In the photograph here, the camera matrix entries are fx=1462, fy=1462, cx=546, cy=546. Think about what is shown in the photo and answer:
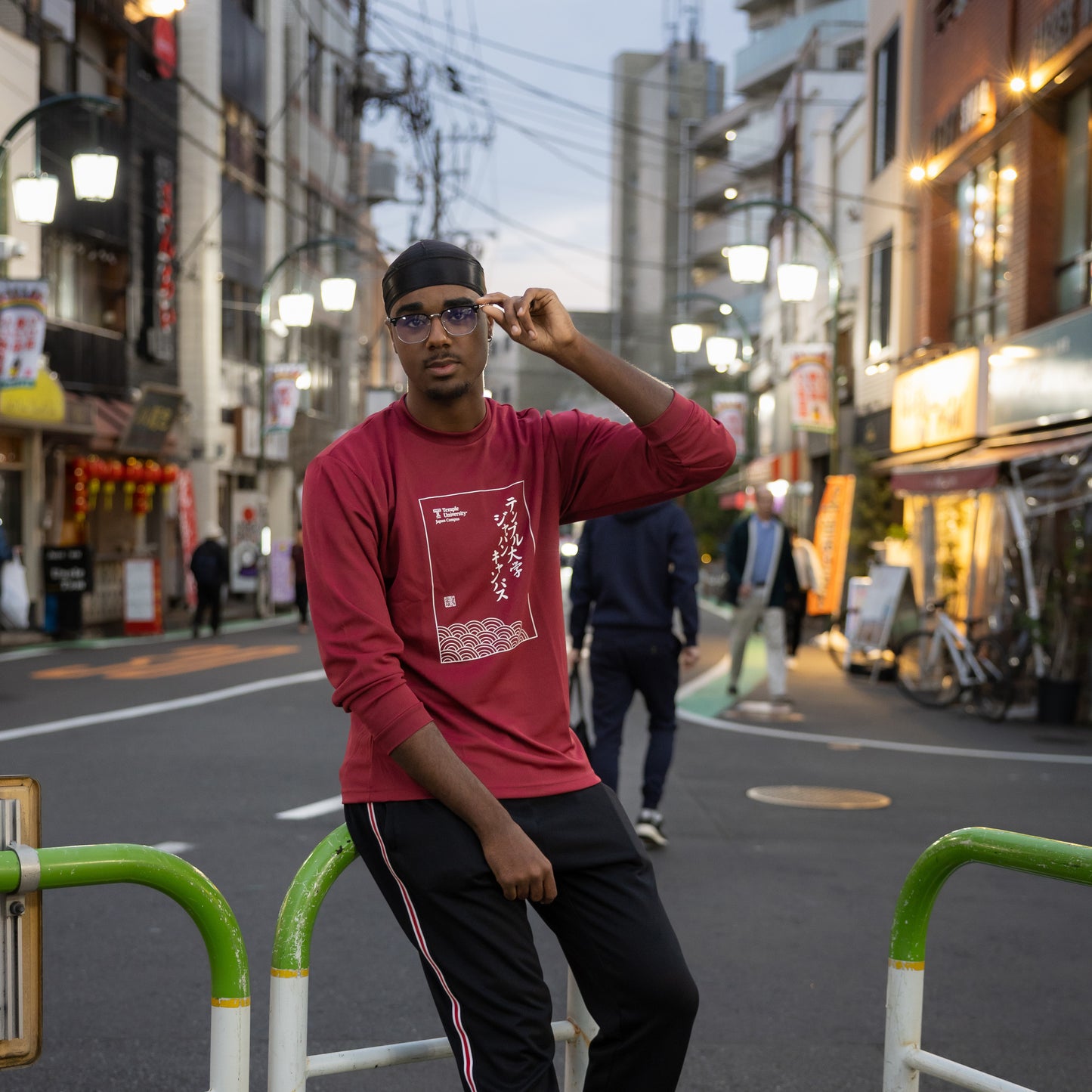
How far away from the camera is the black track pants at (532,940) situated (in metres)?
2.58

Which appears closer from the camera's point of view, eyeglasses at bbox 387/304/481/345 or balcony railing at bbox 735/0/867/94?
eyeglasses at bbox 387/304/481/345

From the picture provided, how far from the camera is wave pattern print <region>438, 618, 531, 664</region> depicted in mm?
2674

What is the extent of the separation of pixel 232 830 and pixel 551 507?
213 inches

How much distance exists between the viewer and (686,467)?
2.88 metres

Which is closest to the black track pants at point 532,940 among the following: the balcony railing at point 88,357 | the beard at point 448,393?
the beard at point 448,393

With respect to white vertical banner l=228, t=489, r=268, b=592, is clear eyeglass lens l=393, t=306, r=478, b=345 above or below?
above

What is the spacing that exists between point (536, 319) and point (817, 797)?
23.1ft

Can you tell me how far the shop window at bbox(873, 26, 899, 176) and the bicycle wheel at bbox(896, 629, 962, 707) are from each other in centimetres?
1241

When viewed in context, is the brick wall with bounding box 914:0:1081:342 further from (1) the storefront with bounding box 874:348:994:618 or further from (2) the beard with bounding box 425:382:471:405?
(2) the beard with bounding box 425:382:471:405

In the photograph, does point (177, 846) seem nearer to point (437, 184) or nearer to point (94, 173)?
point (94, 173)

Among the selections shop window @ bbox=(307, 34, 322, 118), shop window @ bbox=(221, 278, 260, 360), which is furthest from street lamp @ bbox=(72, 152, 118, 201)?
shop window @ bbox=(307, 34, 322, 118)

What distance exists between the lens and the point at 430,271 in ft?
9.10

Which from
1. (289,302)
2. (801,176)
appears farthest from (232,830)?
(801,176)

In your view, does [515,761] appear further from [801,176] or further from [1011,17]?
[801,176]
